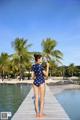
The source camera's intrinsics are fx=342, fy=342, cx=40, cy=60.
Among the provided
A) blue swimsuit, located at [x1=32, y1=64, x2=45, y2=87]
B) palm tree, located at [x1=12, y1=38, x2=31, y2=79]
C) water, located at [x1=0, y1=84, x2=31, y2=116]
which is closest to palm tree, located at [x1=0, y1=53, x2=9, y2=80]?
palm tree, located at [x1=12, y1=38, x2=31, y2=79]

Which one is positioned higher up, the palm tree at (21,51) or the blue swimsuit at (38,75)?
the palm tree at (21,51)

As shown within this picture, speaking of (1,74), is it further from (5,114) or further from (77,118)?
(5,114)

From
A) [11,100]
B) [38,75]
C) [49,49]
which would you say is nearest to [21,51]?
[49,49]

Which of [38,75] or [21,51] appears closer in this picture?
[38,75]

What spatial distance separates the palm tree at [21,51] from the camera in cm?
4794

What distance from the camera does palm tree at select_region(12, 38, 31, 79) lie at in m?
47.9

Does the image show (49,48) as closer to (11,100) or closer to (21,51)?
(21,51)

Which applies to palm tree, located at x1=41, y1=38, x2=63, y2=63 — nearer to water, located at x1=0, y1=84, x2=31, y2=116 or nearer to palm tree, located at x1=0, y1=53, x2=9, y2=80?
palm tree, located at x1=0, y1=53, x2=9, y2=80

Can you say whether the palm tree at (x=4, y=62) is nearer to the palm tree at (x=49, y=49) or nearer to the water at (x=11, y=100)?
the palm tree at (x=49, y=49)

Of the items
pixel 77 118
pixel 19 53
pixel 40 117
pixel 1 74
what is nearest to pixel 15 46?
pixel 19 53

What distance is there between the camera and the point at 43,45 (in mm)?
46781

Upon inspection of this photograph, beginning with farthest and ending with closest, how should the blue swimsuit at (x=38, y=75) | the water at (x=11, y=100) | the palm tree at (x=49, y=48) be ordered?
the palm tree at (x=49, y=48) < the water at (x=11, y=100) < the blue swimsuit at (x=38, y=75)

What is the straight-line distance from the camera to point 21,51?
1896 inches

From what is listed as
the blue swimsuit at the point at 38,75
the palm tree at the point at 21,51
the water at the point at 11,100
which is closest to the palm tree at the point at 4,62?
the palm tree at the point at 21,51
